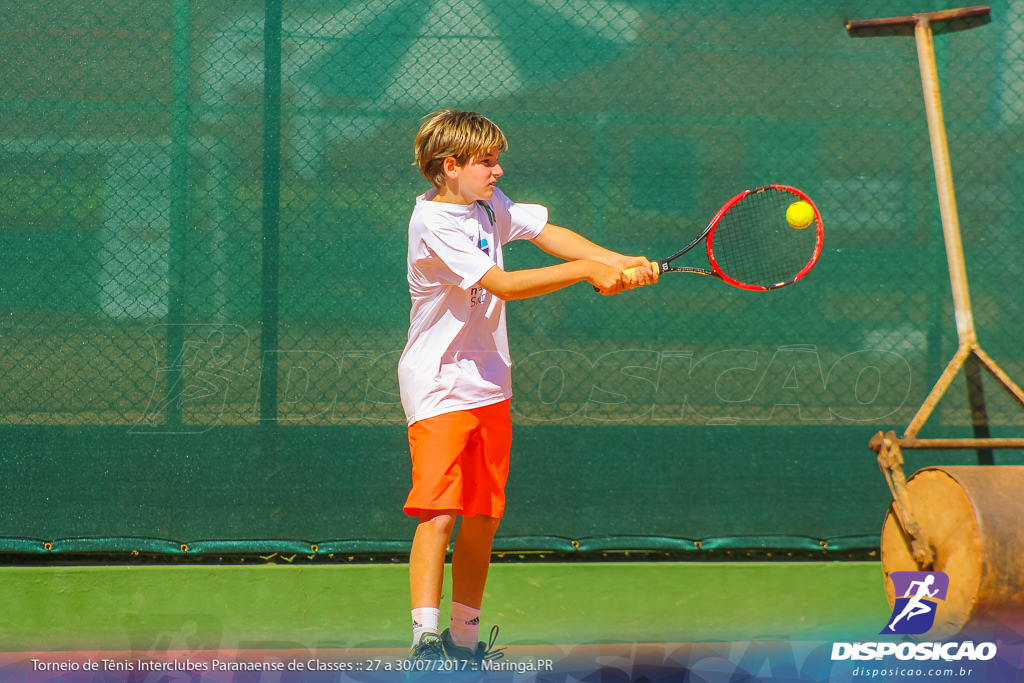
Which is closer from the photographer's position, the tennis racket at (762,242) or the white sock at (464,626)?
the white sock at (464,626)

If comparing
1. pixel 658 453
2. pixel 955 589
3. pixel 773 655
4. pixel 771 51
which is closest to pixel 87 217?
pixel 658 453

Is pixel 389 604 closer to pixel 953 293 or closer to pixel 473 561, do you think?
pixel 473 561

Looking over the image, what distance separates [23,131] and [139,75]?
42cm

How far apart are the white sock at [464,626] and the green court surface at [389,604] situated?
23.7 inches

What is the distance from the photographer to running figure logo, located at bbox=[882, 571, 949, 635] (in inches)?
115

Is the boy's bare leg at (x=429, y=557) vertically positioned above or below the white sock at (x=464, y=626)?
above

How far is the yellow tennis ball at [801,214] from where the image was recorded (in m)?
3.00

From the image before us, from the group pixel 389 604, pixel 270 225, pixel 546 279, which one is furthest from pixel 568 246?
pixel 389 604

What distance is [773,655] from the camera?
302cm

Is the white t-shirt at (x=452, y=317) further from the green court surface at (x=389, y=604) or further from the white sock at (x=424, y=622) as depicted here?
the green court surface at (x=389, y=604)

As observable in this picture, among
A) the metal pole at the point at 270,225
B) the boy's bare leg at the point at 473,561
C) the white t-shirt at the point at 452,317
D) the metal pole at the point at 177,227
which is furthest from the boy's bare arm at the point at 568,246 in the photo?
the metal pole at the point at 177,227

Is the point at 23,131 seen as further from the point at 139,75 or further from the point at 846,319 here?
the point at 846,319

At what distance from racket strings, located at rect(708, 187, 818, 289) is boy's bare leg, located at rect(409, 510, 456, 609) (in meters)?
1.27

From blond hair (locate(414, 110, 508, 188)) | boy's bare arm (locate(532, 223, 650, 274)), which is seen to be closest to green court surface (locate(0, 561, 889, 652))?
boy's bare arm (locate(532, 223, 650, 274))
